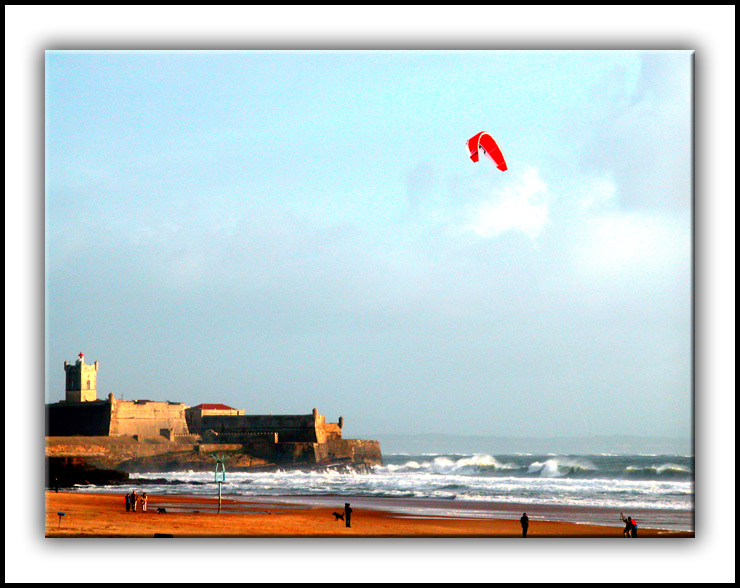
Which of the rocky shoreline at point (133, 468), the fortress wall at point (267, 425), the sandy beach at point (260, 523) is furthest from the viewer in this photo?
the fortress wall at point (267, 425)

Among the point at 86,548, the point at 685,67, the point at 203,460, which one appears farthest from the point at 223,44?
the point at 203,460

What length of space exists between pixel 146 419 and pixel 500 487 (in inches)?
303

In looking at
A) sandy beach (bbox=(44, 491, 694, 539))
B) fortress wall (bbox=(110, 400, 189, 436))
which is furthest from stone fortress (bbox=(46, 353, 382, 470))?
sandy beach (bbox=(44, 491, 694, 539))

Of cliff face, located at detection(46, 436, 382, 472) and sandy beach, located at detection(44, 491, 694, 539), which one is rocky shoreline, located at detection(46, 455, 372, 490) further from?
sandy beach, located at detection(44, 491, 694, 539)

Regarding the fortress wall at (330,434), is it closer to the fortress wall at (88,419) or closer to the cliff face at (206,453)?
the cliff face at (206,453)

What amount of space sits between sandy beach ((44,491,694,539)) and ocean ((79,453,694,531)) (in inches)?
15.5

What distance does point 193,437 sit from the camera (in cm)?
1730

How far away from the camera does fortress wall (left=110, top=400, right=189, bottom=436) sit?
15.0 m

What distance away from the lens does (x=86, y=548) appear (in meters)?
6.67

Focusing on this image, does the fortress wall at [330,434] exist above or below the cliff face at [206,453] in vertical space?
above

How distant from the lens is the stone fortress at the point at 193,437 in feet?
46.3

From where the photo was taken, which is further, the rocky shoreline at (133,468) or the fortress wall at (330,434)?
the fortress wall at (330,434)

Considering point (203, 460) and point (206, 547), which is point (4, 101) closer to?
point (206, 547)

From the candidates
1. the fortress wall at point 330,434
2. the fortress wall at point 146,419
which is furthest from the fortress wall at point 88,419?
the fortress wall at point 330,434
